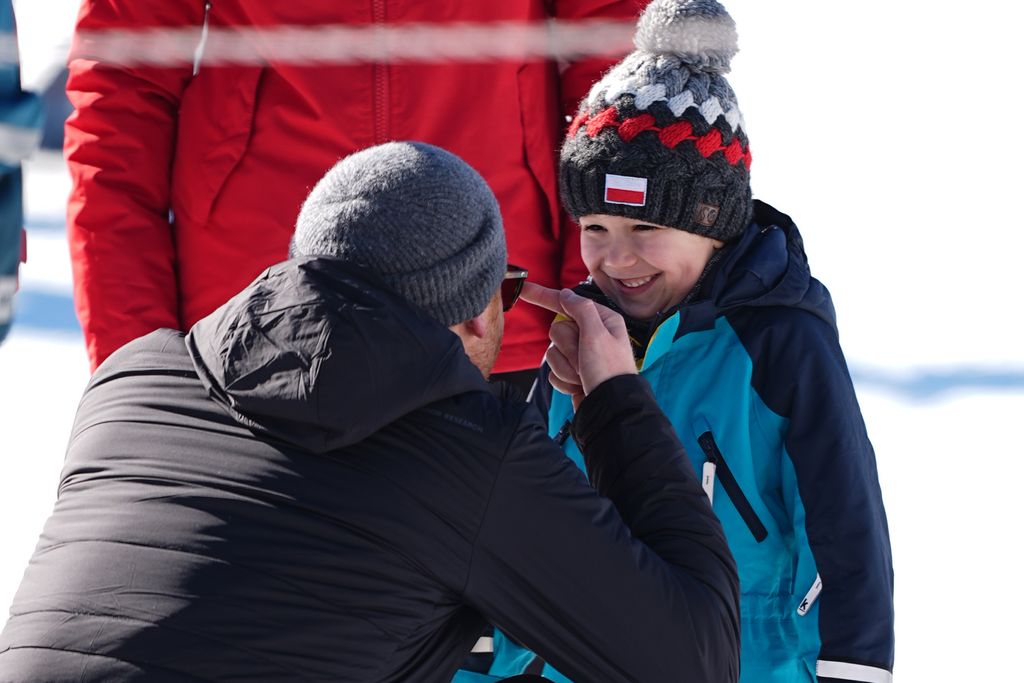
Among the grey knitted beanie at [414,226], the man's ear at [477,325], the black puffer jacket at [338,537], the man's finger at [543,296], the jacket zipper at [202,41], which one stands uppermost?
the jacket zipper at [202,41]

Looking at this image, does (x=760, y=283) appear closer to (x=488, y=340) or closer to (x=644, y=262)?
(x=644, y=262)

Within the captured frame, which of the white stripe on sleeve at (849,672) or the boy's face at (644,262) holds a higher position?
the boy's face at (644,262)

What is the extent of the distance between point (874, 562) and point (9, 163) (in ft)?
4.16

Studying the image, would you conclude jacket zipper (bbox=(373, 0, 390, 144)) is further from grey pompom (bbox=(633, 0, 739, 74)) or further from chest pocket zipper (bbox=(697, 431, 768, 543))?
chest pocket zipper (bbox=(697, 431, 768, 543))

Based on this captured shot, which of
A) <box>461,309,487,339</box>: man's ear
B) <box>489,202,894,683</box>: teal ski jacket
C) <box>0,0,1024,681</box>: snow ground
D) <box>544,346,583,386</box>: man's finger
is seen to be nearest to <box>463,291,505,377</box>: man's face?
<box>461,309,487,339</box>: man's ear

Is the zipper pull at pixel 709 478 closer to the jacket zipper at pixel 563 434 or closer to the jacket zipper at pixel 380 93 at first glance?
the jacket zipper at pixel 563 434

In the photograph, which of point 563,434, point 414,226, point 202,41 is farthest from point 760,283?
point 202,41

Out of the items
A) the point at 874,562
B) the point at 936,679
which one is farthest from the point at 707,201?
the point at 936,679

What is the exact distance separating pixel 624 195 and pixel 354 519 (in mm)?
908

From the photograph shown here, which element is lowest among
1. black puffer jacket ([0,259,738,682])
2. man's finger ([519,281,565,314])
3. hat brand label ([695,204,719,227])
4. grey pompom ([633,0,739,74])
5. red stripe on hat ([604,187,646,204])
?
black puffer jacket ([0,259,738,682])

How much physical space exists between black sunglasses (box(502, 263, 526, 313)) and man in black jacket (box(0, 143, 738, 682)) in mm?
174

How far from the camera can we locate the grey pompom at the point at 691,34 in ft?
7.11

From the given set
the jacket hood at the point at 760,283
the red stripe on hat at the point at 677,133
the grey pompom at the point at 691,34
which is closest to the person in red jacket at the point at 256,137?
the grey pompom at the point at 691,34

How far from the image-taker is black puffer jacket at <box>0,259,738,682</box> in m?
1.42
